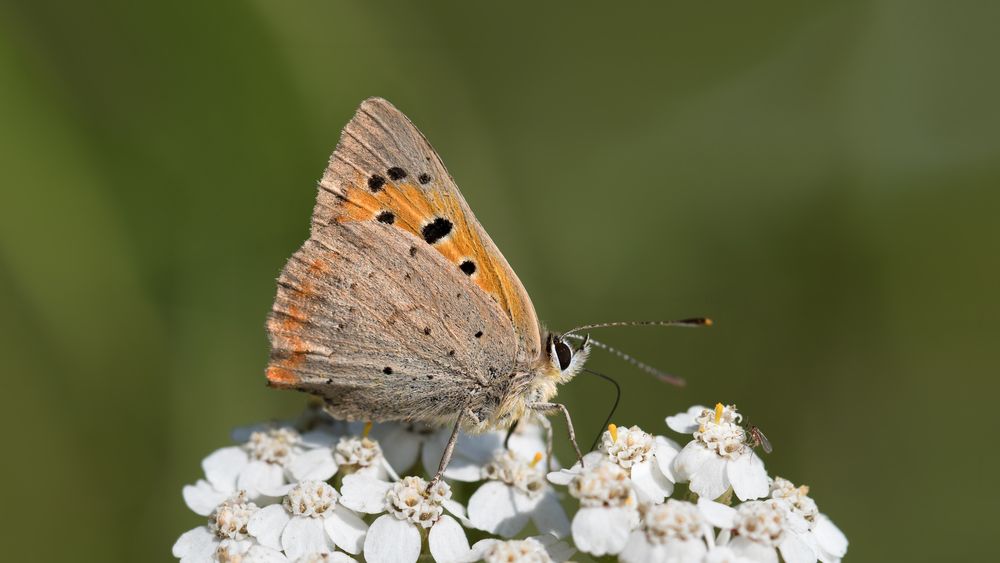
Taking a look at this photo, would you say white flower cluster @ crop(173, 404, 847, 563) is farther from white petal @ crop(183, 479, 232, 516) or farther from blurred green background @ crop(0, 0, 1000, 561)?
blurred green background @ crop(0, 0, 1000, 561)

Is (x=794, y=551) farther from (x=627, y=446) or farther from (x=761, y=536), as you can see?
(x=627, y=446)

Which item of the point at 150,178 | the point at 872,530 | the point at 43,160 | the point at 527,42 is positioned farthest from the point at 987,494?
the point at 43,160

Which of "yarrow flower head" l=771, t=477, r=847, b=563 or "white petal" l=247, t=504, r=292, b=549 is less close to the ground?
"white petal" l=247, t=504, r=292, b=549

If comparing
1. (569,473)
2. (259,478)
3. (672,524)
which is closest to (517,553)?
(569,473)

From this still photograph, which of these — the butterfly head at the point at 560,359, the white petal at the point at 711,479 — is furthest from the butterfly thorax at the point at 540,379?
the white petal at the point at 711,479

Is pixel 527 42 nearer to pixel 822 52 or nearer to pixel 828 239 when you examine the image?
pixel 822 52

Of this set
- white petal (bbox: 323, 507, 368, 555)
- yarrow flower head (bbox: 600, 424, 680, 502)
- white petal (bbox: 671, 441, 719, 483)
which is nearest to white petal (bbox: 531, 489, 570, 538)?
yarrow flower head (bbox: 600, 424, 680, 502)
